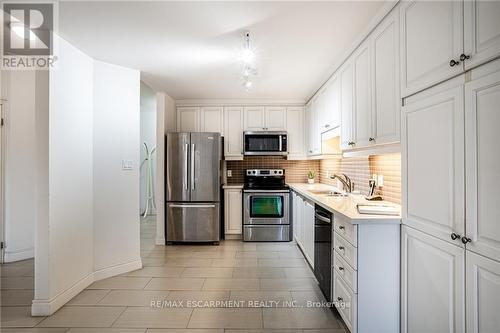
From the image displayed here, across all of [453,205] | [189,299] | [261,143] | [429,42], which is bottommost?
[189,299]

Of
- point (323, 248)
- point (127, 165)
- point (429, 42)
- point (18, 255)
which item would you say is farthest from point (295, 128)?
point (18, 255)

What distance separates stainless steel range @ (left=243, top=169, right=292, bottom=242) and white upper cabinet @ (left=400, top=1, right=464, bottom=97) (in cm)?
289

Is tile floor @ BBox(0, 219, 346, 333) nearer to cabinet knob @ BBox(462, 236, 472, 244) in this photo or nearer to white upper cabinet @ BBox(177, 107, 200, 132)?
cabinet knob @ BBox(462, 236, 472, 244)

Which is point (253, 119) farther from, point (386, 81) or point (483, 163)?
point (483, 163)

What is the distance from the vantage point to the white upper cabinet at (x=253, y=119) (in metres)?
4.79

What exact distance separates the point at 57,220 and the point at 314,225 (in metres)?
2.40

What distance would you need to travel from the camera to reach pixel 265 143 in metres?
4.63

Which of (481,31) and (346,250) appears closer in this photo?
(481,31)

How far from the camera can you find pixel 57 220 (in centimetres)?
240

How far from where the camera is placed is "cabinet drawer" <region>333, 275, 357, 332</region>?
1814 mm

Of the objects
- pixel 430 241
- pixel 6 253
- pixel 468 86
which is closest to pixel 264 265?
pixel 430 241

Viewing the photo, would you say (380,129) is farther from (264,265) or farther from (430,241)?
(264,265)

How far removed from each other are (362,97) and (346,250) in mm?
1309

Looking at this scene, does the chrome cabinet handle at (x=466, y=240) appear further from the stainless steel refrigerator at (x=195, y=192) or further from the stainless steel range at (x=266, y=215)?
the stainless steel refrigerator at (x=195, y=192)
